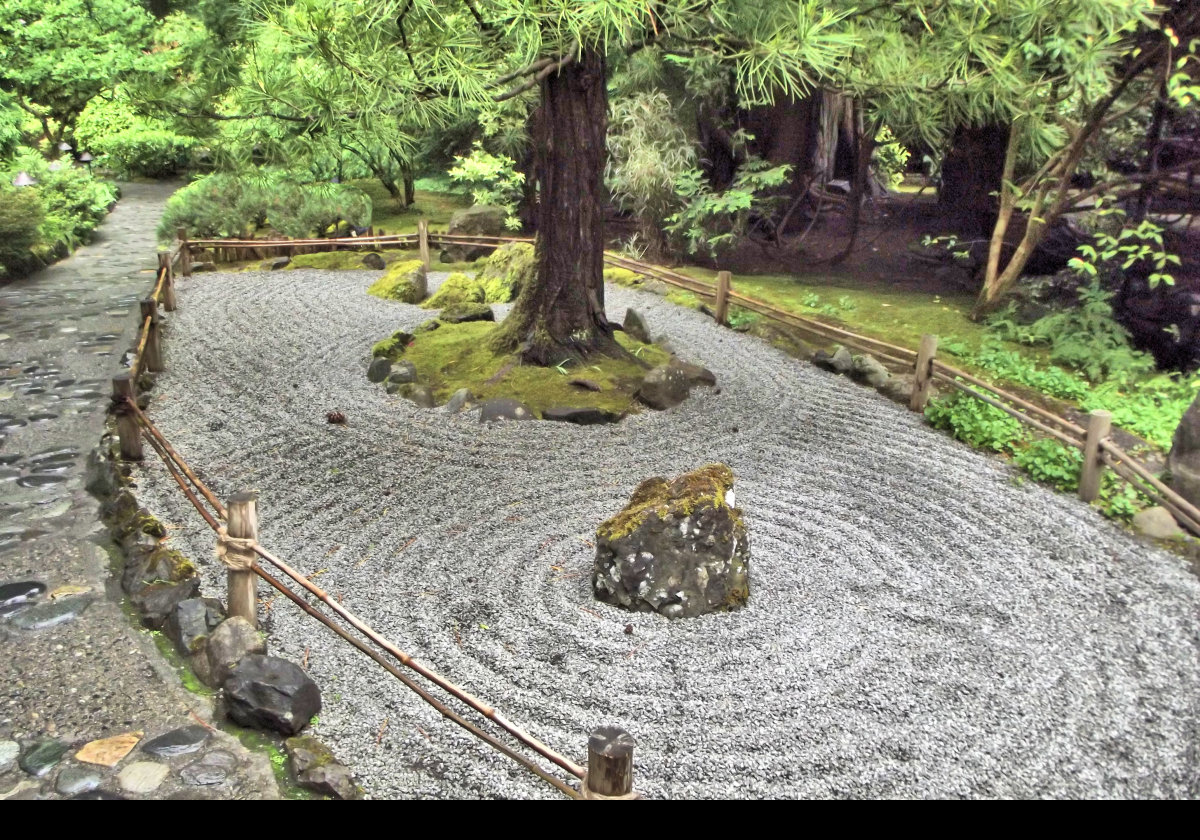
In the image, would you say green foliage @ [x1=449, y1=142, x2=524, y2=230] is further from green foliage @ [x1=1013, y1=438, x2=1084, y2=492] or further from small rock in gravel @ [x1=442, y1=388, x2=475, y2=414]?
green foliage @ [x1=1013, y1=438, x2=1084, y2=492]

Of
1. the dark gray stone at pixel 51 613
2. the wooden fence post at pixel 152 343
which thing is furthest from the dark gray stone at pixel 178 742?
the wooden fence post at pixel 152 343

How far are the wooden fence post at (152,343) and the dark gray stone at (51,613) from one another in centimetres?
386

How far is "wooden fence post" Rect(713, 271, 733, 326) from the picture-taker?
1014 centimetres

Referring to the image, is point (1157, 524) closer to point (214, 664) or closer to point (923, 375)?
point (923, 375)

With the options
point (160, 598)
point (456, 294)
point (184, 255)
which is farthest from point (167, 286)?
point (160, 598)

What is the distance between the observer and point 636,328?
8.97m

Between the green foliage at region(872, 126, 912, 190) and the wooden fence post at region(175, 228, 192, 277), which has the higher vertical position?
the green foliage at region(872, 126, 912, 190)

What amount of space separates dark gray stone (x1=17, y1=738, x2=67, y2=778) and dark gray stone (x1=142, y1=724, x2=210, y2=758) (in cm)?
30

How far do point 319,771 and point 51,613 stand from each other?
2.00 meters

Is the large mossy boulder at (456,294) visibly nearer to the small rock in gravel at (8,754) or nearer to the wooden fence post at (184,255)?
the wooden fence post at (184,255)

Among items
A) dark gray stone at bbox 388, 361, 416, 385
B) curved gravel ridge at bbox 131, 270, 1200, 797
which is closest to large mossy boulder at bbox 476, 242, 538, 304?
dark gray stone at bbox 388, 361, 416, 385

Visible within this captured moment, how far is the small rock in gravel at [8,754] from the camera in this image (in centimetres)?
323

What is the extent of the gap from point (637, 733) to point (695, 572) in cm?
109

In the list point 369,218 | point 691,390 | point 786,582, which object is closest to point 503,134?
point 369,218
